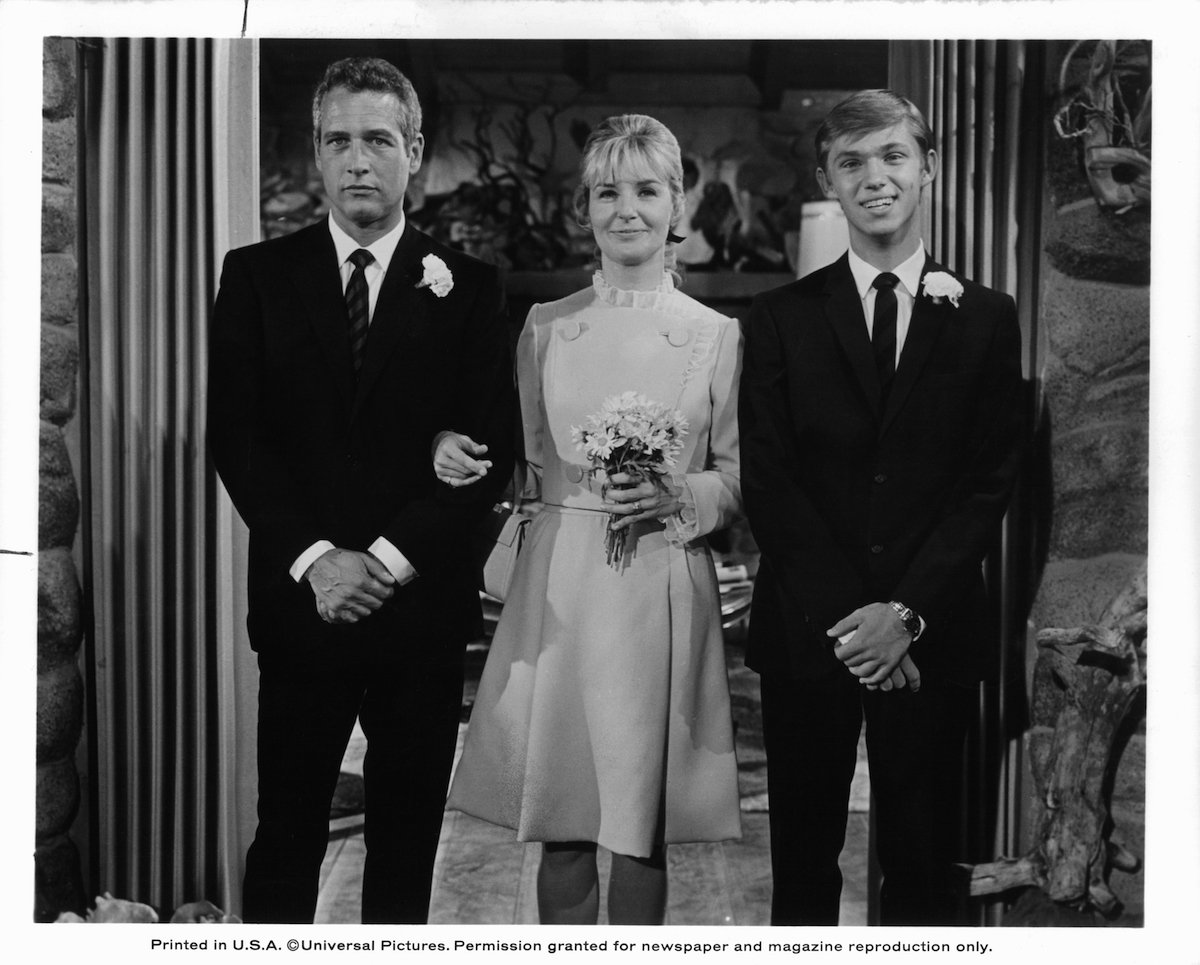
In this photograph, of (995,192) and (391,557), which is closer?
(391,557)

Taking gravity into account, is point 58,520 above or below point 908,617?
above

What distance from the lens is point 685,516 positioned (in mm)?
2621

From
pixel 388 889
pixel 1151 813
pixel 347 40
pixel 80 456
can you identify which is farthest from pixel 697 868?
pixel 347 40

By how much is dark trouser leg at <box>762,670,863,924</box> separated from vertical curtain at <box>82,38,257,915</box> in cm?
124

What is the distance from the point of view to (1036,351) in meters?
2.74

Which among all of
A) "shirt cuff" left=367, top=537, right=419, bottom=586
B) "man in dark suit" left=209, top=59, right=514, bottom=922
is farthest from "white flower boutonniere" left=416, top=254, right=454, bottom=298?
"shirt cuff" left=367, top=537, right=419, bottom=586

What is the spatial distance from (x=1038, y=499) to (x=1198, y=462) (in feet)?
1.29

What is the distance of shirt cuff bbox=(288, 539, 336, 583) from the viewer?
8.58 ft

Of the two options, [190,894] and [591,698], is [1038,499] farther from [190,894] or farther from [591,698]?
[190,894]

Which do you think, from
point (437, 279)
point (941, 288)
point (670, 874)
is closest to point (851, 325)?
point (941, 288)

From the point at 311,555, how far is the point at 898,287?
1.45 m

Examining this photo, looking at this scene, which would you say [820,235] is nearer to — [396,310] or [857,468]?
[857,468]

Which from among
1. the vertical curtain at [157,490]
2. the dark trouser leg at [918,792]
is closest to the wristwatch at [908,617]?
the dark trouser leg at [918,792]

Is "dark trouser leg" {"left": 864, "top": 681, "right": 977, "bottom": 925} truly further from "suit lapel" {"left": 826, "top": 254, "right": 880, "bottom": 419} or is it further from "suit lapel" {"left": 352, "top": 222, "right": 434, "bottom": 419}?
"suit lapel" {"left": 352, "top": 222, "right": 434, "bottom": 419}
